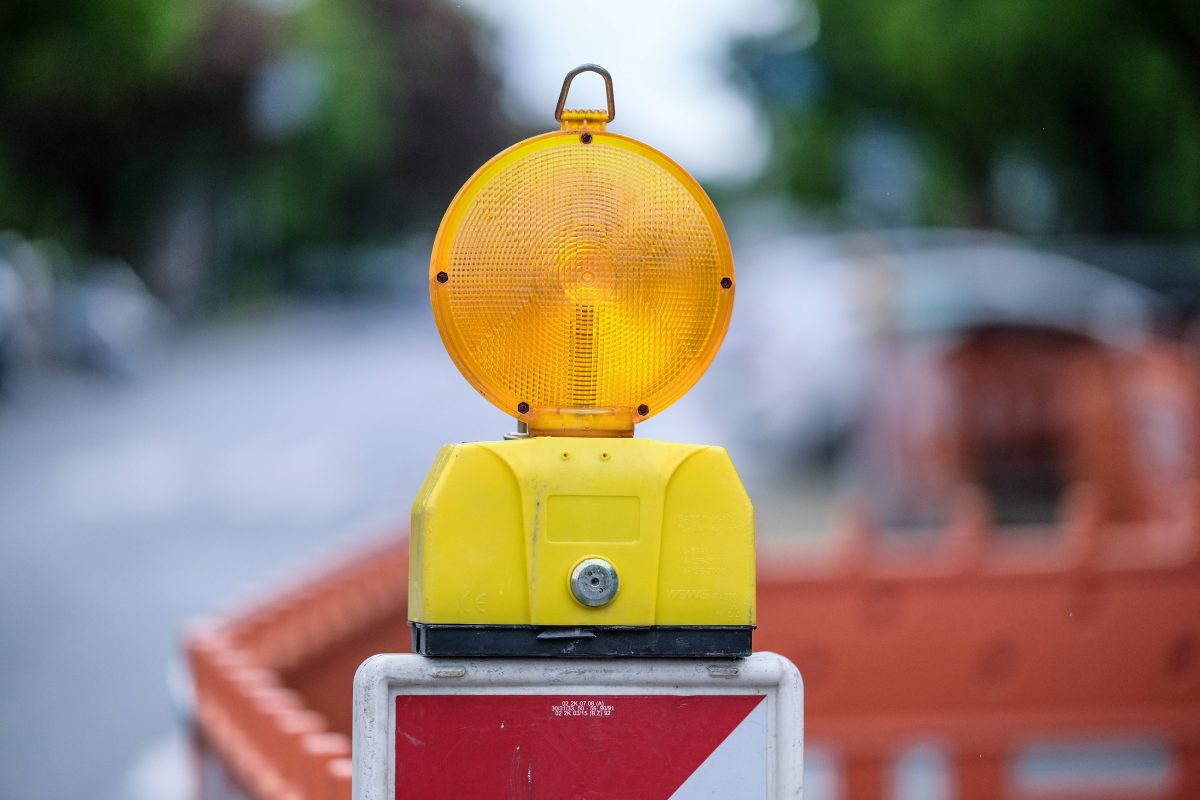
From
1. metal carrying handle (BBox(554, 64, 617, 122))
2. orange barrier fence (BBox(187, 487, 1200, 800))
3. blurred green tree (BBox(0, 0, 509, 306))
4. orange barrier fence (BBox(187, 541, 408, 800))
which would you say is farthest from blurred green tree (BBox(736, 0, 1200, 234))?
blurred green tree (BBox(0, 0, 509, 306))

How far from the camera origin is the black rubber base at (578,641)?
2.35 m

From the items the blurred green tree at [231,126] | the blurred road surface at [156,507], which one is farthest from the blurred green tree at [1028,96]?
the blurred green tree at [231,126]

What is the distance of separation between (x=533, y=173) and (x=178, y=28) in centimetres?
2429

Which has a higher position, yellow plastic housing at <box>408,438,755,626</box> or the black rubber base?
yellow plastic housing at <box>408,438,755,626</box>

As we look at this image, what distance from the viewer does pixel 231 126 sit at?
40.0 m

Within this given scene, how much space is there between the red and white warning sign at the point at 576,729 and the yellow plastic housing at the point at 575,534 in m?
0.07

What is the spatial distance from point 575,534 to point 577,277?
36 cm

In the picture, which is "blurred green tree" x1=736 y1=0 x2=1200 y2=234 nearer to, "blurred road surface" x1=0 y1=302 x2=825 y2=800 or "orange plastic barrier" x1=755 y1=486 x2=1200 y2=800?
"blurred road surface" x1=0 y1=302 x2=825 y2=800

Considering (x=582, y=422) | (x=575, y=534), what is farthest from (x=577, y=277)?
(x=575, y=534)

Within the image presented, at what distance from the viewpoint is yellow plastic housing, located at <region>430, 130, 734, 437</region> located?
96.0 inches

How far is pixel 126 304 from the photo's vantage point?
25.0m

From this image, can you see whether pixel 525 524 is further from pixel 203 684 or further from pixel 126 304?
pixel 126 304

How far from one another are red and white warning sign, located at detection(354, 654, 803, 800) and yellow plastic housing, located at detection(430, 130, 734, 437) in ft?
1.21

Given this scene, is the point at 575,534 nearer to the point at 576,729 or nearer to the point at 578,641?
the point at 578,641
